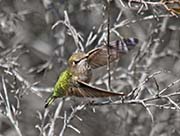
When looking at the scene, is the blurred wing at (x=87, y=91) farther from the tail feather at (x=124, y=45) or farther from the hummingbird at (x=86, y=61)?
the tail feather at (x=124, y=45)

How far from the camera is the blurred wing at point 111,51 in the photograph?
2.12m

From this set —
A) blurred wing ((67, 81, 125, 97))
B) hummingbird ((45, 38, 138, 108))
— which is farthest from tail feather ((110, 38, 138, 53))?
blurred wing ((67, 81, 125, 97))

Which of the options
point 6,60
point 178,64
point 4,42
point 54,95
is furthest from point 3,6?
point 54,95

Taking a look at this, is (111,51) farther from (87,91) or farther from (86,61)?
(87,91)

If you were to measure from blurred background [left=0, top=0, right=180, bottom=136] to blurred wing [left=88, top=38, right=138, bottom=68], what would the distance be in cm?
61

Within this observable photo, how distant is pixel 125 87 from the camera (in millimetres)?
3469

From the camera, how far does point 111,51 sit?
7.11 ft

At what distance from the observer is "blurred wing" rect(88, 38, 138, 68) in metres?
2.12

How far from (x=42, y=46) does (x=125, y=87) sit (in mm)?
1026

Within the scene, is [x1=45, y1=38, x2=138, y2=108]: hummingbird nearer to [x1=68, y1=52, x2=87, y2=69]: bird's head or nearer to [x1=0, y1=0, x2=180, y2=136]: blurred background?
[x1=68, y1=52, x2=87, y2=69]: bird's head

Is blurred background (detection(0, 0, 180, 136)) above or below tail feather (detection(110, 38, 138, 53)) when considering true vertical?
below

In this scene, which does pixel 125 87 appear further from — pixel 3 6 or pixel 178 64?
pixel 3 6

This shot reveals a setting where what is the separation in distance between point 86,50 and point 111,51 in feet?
2.59

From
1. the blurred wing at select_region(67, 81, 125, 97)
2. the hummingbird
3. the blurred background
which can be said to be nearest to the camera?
the blurred wing at select_region(67, 81, 125, 97)
